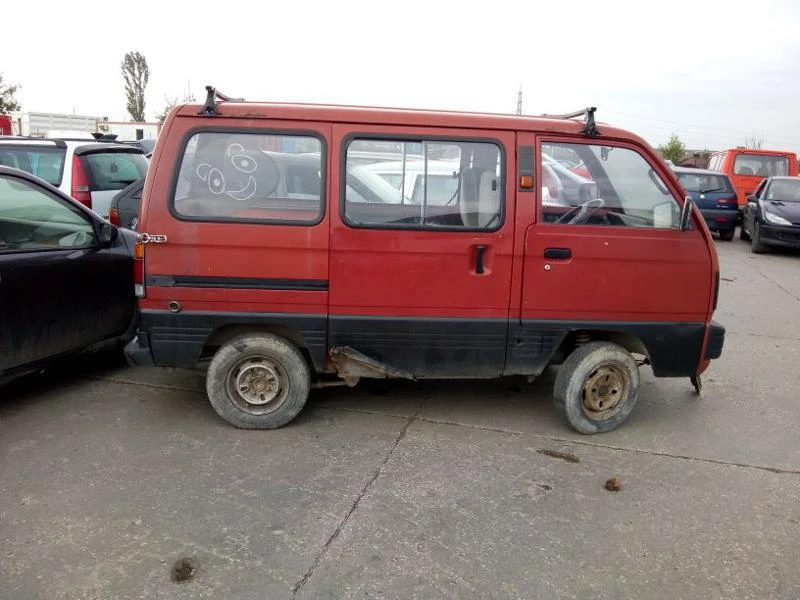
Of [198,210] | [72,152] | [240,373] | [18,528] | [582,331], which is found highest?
[72,152]

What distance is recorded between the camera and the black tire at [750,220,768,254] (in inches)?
518

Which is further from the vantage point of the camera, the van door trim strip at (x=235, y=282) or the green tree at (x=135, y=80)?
the green tree at (x=135, y=80)

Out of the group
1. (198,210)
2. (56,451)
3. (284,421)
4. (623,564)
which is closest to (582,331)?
(623,564)

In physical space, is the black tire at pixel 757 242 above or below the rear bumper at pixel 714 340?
above

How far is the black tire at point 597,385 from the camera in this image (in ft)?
13.7

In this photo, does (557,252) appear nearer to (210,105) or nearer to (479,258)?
(479,258)

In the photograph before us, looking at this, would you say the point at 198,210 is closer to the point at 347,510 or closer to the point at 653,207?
the point at 347,510

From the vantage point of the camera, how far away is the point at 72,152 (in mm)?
7695

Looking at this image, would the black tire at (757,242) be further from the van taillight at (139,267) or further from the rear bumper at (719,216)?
the van taillight at (139,267)

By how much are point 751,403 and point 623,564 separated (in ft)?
8.57

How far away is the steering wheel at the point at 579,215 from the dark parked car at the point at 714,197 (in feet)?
38.8

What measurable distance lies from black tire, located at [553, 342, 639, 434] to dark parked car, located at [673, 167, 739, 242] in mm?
11672

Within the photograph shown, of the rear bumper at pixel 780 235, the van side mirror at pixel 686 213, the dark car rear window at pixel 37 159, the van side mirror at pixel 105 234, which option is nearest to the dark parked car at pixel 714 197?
the rear bumper at pixel 780 235

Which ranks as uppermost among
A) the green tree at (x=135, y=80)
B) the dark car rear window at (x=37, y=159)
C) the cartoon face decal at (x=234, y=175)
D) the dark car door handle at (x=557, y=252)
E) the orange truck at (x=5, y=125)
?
the green tree at (x=135, y=80)
